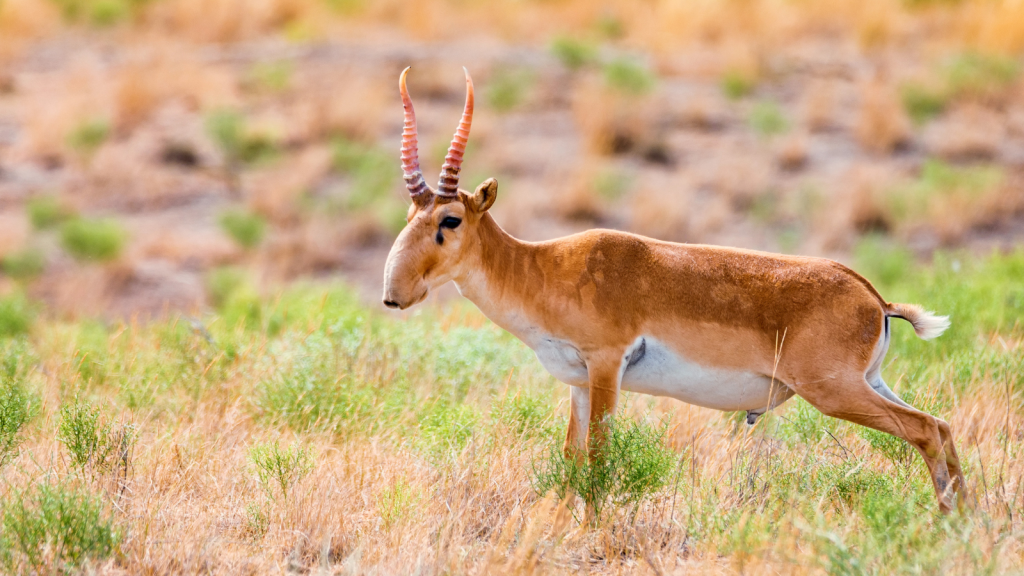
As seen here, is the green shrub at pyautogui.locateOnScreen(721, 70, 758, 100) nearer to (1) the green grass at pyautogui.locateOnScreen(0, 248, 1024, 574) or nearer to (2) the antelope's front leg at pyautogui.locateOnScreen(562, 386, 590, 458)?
(1) the green grass at pyautogui.locateOnScreen(0, 248, 1024, 574)

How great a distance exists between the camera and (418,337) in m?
8.59

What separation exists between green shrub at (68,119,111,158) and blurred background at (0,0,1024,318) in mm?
52

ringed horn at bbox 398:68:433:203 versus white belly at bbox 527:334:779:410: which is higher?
ringed horn at bbox 398:68:433:203

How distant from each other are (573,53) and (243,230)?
29.4 feet

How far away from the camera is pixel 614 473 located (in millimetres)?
5672

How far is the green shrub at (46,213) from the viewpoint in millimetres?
16203

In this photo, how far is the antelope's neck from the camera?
5.78 metres

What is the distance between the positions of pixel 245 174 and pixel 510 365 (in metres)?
11.6

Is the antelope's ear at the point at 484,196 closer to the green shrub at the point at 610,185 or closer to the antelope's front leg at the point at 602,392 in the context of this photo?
the antelope's front leg at the point at 602,392

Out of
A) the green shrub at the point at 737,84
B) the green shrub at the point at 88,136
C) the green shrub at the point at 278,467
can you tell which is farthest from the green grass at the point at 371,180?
the green shrub at the point at 278,467

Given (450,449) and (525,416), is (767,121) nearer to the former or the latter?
(525,416)

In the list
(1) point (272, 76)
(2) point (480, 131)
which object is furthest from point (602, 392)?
(1) point (272, 76)

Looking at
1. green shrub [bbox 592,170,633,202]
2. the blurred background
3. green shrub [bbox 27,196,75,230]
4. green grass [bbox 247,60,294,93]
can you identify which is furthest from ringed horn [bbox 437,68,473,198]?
green grass [bbox 247,60,294,93]

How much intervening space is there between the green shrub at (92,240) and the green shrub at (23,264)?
1.60 ft
